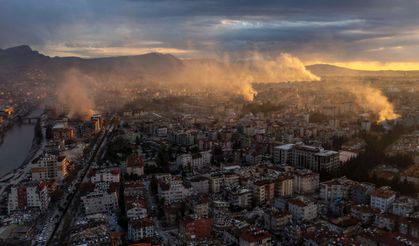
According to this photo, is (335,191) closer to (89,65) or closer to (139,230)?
(139,230)

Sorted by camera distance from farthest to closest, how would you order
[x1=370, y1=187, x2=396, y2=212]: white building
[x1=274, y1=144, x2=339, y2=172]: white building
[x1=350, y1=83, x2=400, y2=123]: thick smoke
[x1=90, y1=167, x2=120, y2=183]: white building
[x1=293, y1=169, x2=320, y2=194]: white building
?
[x1=350, y1=83, x2=400, y2=123]: thick smoke → [x1=274, y1=144, x2=339, y2=172]: white building → [x1=90, y1=167, x2=120, y2=183]: white building → [x1=293, y1=169, x2=320, y2=194]: white building → [x1=370, y1=187, x2=396, y2=212]: white building

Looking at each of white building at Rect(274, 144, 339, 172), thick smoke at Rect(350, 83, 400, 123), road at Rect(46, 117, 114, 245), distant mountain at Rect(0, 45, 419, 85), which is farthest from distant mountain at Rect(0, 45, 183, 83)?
white building at Rect(274, 144, 339, 172)

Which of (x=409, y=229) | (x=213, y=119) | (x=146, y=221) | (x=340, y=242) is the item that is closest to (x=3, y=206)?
(x=146, y=221)

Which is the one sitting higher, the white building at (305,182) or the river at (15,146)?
the white building at (305,182)

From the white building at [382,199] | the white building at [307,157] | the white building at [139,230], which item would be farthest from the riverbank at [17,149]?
the white building at [382,199]

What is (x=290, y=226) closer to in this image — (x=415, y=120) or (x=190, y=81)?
(x=415, y=120)

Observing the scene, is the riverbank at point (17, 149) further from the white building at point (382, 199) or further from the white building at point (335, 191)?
the white building at point (382, 199)

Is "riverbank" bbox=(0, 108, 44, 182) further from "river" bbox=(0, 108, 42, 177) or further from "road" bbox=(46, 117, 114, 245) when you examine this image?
"road" bbox=(46, 117, 114, 245)

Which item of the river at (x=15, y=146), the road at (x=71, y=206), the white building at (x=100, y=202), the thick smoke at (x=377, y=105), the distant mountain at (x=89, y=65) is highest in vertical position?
the distant mountain at (x=89, y=65)
